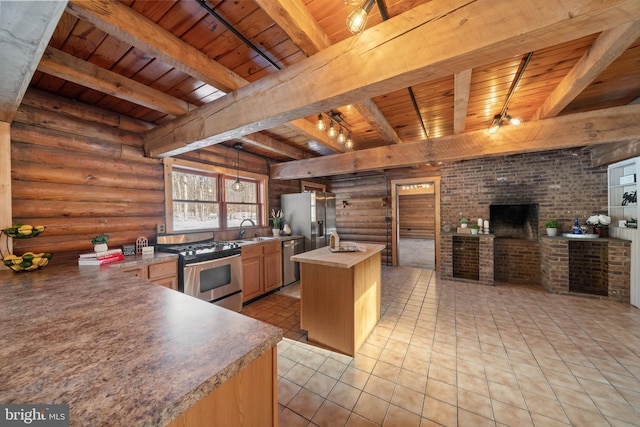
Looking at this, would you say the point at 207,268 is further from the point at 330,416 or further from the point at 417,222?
the point at 417,222

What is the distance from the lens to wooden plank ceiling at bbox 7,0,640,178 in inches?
45.6

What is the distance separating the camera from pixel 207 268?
2.94m

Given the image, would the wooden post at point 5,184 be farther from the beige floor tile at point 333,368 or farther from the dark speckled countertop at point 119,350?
the beige floor tile at point 333,368

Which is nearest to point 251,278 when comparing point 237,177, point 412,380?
point 237,177

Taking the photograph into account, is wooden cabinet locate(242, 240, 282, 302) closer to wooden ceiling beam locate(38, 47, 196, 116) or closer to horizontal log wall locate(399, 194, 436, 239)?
wooden ceiling beam locate(38, 47, 196, 116)

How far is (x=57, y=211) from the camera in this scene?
2379 mm

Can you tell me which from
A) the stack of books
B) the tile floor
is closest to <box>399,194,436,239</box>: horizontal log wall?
the tile floor

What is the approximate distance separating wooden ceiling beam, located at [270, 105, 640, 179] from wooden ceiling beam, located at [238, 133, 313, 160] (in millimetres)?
597

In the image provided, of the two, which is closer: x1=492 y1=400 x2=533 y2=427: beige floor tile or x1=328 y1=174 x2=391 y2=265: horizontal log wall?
x1=492 y1=400 x2=533 y2=427: beige floor tile

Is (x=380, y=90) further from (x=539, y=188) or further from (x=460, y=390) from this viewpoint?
(x=539, y=188)

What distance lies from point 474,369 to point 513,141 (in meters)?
2.65

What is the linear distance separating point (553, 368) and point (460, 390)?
100cm

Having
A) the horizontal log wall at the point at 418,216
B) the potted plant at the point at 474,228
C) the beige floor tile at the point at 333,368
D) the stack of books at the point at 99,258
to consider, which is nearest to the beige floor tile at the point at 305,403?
the beige floor tile at the point at 333,368

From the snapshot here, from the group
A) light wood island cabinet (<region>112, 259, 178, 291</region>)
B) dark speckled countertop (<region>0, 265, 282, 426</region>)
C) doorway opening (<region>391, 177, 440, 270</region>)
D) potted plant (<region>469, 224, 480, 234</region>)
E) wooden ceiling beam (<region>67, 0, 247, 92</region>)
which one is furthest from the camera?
doorway opening (<region>391, 177, 440, 270</region>)
